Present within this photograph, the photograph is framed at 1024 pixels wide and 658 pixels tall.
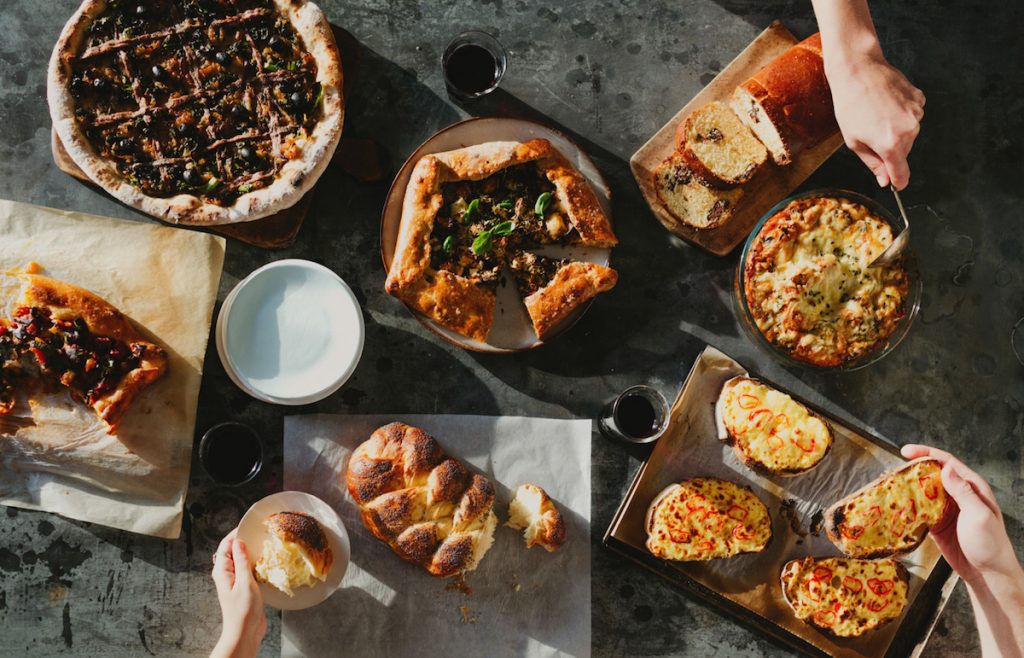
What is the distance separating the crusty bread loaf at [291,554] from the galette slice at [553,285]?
1.45 metres

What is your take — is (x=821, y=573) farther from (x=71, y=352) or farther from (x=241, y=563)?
(x=71, y=352)

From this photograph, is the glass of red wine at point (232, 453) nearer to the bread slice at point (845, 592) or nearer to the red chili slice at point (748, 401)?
the red chili slice at point (748, 401)

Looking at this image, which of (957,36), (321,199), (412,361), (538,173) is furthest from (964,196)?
(321,199)

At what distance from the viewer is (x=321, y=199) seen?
415 centimetres

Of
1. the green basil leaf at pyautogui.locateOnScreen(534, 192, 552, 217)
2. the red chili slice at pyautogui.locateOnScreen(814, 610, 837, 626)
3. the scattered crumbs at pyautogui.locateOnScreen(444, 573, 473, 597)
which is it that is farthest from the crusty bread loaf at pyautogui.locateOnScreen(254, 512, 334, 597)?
the red chili slice at pyautogui.locateOnScreen(814, 610, 837, 626)

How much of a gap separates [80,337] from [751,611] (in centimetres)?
360

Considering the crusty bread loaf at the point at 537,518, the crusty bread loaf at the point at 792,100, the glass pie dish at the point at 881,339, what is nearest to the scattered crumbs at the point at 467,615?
the crusty bread loaf at the point at 537,518

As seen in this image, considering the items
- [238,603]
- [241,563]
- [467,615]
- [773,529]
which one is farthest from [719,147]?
[238,603]

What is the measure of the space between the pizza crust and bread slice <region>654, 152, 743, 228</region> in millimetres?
2690

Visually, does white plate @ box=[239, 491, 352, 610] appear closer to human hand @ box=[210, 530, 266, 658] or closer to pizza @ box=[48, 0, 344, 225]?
human hand @ box=[210, 530, 266, 658]

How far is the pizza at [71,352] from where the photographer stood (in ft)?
12.1

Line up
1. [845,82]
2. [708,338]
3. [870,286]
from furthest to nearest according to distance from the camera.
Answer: [708,338] < [870,286] < [845,82]

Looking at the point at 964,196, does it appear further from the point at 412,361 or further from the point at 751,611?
the point at 412,361

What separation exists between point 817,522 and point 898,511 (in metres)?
0.40
